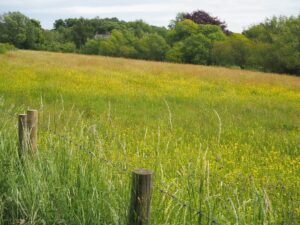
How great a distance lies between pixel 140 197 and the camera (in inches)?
106

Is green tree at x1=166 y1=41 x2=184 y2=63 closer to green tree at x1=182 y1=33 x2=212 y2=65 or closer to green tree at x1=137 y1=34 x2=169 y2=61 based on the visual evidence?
green tree at x1=182 y1=33 x2=212 y2=65

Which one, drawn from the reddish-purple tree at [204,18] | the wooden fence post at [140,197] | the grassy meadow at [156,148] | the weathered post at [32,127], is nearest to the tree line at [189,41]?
the reddish-purple tree at [204,18]

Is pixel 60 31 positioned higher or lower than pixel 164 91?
higher

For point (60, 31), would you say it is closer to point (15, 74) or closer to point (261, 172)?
point (15, 74)

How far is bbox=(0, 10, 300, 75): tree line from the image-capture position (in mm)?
43125

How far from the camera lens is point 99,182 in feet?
11.5

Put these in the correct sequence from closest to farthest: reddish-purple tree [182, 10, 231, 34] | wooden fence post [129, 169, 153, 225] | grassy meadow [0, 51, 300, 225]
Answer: wooden fence post [129, 169, 153, 225]
grassy meadow [0, 51, 300, 225]
reddish-purple tree [182, 10, 231, 34]

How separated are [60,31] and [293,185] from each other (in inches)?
4140

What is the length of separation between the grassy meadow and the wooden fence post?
0.20 metres

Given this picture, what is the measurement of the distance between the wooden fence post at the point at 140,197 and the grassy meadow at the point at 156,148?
0.20 m

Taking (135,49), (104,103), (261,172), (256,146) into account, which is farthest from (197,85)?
(135,49)

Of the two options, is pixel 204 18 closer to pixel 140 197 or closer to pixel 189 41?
pixel 189 41

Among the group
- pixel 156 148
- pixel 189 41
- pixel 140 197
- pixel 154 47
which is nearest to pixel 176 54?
pixel 189 41

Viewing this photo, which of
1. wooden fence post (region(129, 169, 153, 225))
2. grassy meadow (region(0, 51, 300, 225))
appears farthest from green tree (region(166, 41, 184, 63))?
wooden fence post (region(129, 169, 153, 225))
